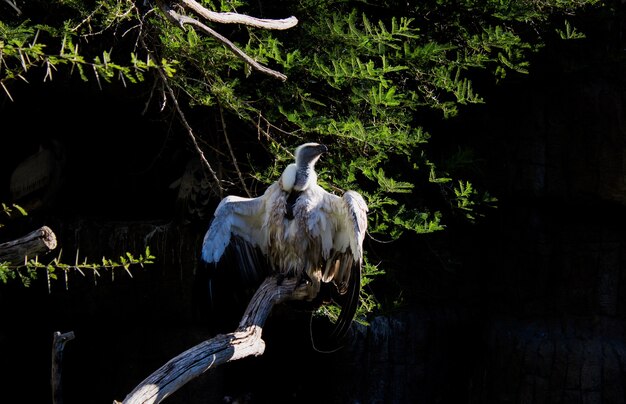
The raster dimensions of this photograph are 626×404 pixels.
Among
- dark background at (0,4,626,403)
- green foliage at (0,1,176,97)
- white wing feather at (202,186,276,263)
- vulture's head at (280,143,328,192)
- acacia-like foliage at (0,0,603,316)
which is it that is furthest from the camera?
dark background at (0,4,626,403)

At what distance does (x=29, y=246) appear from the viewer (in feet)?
10.5

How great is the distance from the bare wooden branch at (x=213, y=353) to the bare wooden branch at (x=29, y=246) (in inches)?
23.2

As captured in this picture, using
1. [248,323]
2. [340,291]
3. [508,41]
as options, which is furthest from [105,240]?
[508,41]

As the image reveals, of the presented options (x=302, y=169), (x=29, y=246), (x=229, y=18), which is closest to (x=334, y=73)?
(x=302, y=169)

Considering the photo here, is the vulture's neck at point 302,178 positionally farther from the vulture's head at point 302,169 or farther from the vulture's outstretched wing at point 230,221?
the vulture's outstretched wing at point 230,221

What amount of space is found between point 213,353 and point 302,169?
1.25 meters

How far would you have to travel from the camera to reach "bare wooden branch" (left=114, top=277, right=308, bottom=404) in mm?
3277

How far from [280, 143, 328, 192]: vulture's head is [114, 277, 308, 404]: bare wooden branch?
0.49 m

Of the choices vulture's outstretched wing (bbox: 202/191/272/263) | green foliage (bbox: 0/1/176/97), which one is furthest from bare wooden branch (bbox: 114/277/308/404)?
green foliage (bbox: 0/1/176/97)

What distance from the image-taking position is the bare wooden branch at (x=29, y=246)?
124 inches

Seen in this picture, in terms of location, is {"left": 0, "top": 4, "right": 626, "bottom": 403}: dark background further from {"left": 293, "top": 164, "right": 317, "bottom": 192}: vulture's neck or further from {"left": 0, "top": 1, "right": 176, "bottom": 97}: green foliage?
{"left": 293, "top": 164, "right": 317, "bottom": 192}: vulture's neck

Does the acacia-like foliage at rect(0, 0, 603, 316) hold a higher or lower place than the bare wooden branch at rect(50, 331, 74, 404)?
higher

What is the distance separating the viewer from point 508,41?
5.34 metres

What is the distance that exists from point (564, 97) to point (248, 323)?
298cm
